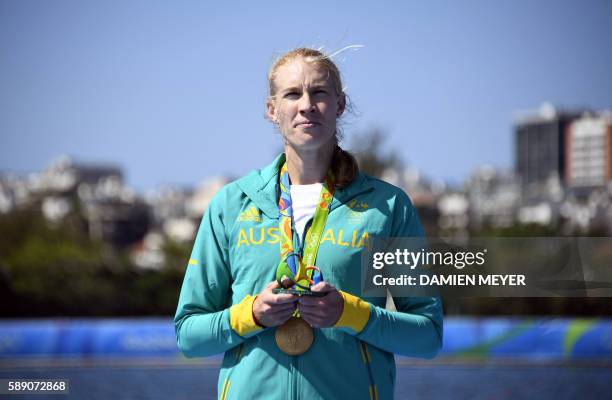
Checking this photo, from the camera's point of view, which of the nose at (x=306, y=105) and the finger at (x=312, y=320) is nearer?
the finger at (x=312, y=320)

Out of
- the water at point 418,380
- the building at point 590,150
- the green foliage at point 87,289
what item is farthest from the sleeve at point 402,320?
the building at point 590,150

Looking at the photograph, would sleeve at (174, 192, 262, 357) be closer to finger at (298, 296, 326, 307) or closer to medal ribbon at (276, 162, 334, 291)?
medal ribbon at (276, 162, 334, 291)

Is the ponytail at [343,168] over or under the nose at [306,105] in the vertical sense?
under

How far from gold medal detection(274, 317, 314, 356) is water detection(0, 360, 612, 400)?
10.1 metres

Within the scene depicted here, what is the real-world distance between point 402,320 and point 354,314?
0.19 m

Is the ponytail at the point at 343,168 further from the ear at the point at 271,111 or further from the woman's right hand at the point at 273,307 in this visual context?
the woman's right hand at the point at 273,307

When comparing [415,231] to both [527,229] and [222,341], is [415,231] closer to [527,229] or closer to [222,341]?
[222,341]

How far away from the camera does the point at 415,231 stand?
126 inches

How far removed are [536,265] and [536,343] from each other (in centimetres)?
2463

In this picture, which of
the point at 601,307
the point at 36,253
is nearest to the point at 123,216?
the point at 36,253

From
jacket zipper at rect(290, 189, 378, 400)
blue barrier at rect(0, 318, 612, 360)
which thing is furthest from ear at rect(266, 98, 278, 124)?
blue barrier at rect(0, 318, 612, 360)

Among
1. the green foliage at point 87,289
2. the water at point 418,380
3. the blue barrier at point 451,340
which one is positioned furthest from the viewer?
the green foliage at point 87,289

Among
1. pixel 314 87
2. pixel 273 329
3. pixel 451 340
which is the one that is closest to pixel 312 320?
pixel 273 329

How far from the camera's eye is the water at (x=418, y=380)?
16516 millimetres
